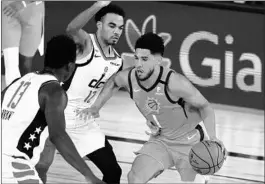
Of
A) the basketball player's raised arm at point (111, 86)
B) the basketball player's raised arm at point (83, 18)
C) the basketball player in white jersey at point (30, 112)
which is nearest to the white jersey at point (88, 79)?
the basketball player's raised arm at point (111, 86)

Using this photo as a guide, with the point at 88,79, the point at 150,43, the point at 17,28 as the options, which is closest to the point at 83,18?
the point at 88,79

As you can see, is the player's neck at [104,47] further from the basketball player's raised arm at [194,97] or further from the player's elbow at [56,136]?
the player's elbow at [56,136]

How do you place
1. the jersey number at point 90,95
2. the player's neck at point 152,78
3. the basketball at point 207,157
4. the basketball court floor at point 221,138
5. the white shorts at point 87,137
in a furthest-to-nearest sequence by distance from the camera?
the basketball court floor at point 221,138, the jersey number at point 90,95, the white shorts at point 87,137, the player's neck at point 152,78, the basketball at point 207,157

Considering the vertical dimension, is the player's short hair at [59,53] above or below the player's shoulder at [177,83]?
above

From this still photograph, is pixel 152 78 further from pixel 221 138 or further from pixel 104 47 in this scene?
pixel 221 138

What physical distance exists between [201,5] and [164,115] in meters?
5.16

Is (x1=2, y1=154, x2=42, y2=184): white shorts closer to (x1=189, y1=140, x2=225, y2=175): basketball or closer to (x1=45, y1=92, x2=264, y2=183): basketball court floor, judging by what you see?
(x1=189, y1=140, x2=225, y2=175): basketball

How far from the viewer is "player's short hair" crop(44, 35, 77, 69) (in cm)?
535

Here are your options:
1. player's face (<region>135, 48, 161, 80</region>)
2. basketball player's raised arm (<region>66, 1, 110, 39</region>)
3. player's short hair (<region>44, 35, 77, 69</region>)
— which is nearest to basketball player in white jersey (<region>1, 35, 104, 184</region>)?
player's short hair (<region>44, 35, 77, 69</region>)

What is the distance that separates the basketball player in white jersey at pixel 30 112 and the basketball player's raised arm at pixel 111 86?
171 cm

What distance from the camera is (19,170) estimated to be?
5.34 m

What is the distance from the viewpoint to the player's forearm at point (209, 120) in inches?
267

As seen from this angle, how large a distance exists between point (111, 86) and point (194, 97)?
2.49ft

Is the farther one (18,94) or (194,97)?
(194,97)
